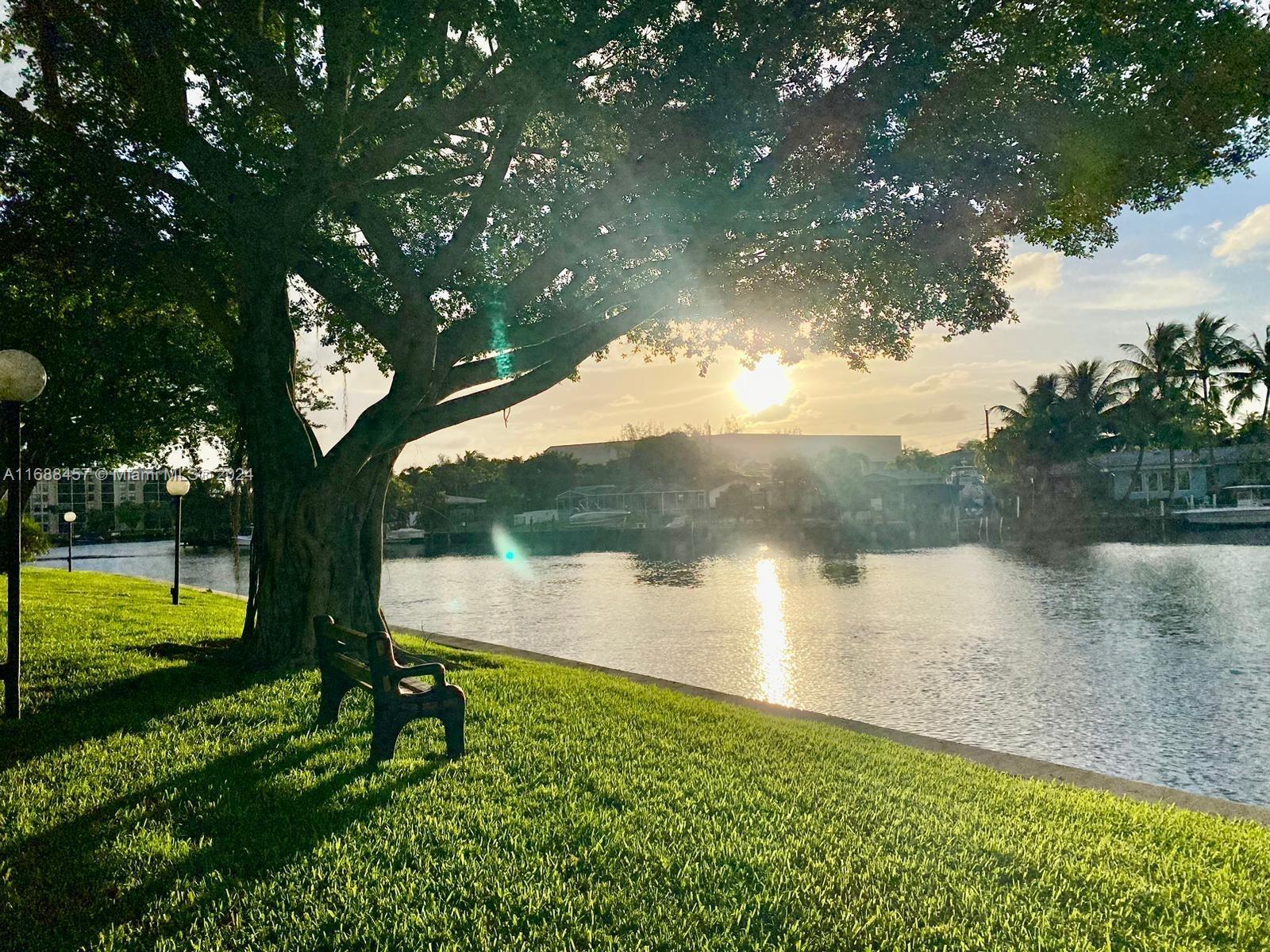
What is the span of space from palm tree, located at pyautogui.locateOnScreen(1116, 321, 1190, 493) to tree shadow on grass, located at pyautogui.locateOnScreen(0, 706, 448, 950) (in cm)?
5555

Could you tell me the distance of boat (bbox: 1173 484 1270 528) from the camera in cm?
4391

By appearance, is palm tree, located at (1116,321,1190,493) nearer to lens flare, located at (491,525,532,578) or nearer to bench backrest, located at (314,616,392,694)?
lens flare, located at (491,525,532,578)

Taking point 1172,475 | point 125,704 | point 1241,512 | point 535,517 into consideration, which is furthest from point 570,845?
point 535,517

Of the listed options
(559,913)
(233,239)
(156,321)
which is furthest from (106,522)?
(559,913)

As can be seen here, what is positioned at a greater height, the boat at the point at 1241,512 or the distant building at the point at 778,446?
the distant building at the point at 778,446

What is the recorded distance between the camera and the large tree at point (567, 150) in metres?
7.47

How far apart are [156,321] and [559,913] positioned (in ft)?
45.5

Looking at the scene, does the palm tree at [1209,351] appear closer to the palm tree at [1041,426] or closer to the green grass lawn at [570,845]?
the palm tree at [1041,426]

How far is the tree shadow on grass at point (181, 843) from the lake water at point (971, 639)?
6.37 m

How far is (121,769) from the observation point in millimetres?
5039

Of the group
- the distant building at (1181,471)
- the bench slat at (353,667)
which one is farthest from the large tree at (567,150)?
the distant building at (1181,471)

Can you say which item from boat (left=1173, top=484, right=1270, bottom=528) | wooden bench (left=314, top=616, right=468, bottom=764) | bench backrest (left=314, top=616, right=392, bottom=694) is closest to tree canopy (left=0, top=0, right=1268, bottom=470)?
bench backrest (left=314, top=616, right=392, bottom=694)

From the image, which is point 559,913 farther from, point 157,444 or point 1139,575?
point 1139,575

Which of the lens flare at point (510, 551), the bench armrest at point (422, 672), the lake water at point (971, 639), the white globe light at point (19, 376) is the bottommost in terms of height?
the lens flare at point (510, 551)
